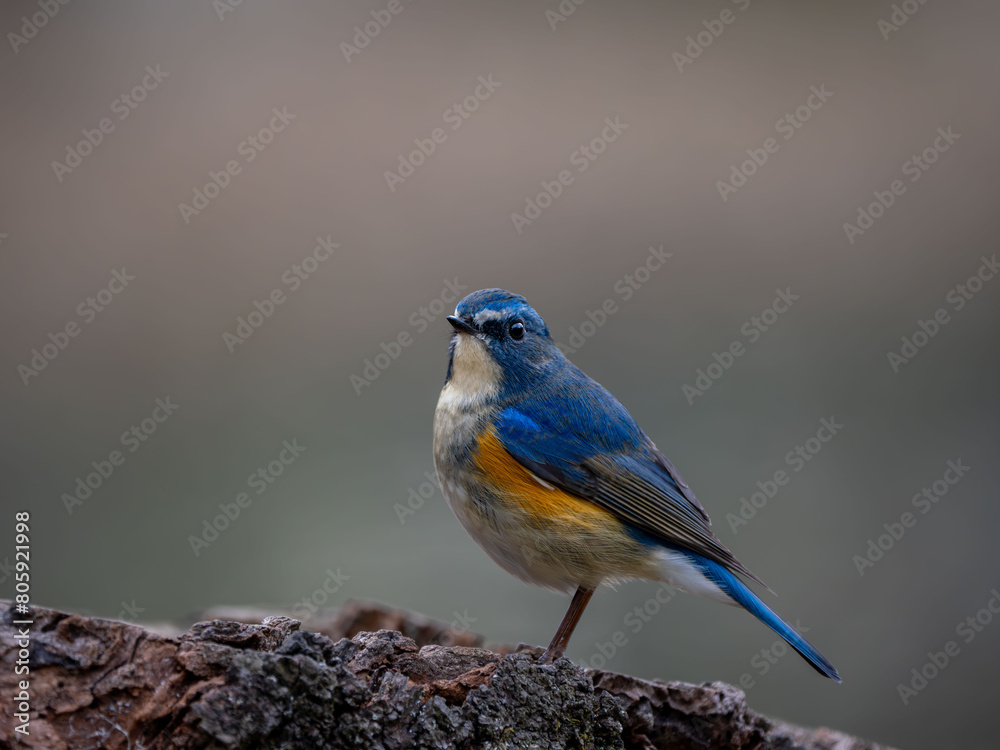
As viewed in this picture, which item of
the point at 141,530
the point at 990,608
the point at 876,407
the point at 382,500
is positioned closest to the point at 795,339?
the point at 876,407

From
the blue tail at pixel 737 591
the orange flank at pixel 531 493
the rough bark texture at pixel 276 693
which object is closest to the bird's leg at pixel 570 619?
the orange flank at pixel 531 493

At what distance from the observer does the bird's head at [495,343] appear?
3939 millimetres

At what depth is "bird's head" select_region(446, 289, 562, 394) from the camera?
3.94m

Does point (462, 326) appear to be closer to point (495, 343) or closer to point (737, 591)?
point (495, 343)

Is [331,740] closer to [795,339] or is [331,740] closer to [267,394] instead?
[267,394]

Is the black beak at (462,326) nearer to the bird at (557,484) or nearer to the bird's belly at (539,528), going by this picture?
the bird at (557,484)

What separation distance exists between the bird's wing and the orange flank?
34 mm

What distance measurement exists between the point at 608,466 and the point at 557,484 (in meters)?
0.29

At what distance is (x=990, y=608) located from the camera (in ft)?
19.7

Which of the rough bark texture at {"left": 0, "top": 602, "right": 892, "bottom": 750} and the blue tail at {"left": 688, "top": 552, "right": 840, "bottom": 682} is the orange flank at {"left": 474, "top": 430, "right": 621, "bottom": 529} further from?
the rough bark texture at {"left": 0, "top": 602, "right": 892, "bottom": 750}

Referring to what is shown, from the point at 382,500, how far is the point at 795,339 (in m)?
3.83

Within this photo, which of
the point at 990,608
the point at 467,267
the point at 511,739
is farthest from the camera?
the point at 467,267

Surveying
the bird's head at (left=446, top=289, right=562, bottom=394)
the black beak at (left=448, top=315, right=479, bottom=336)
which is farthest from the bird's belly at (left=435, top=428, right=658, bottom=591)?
the black beak at (left=448, top=315, right=479, bottom=336)

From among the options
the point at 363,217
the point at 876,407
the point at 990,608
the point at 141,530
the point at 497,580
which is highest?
the point at 876,407
